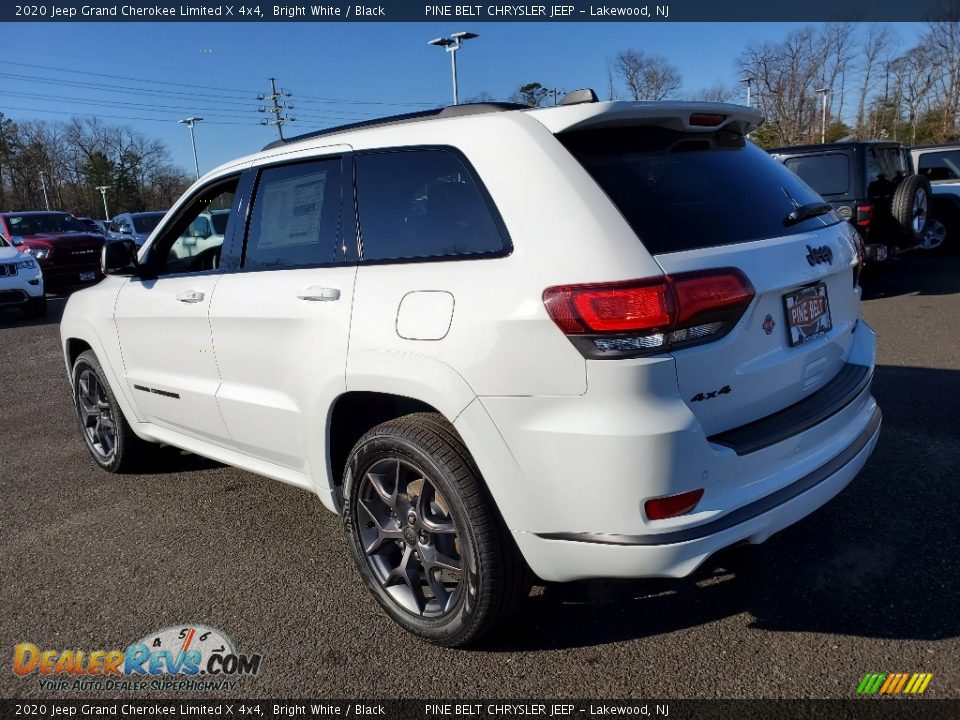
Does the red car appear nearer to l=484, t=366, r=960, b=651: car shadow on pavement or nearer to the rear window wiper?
l=484, t=366, r=960, b=651: car shadow on pavement

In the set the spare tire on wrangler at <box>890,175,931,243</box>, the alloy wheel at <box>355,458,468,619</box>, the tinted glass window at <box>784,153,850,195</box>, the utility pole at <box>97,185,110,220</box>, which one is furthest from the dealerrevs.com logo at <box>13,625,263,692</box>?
the utility pole at <box>97,185,110,220</box>

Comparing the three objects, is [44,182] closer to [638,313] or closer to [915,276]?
[915,276]

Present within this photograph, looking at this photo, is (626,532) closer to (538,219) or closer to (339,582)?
(538,219)

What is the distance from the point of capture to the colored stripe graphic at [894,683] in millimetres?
2309

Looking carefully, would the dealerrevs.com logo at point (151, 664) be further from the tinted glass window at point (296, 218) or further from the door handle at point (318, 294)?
the tinted glass window at point (296, 218)

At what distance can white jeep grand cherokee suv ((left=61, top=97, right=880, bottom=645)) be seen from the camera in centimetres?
214

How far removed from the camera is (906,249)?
32.2ft

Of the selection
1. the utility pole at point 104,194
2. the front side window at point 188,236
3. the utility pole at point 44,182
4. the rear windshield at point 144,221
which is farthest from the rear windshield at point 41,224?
the utility pole at point 44,182

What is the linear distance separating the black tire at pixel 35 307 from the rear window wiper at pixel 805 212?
12.9 m

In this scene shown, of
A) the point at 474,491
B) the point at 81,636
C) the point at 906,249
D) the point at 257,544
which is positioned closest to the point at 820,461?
the point at 474,491

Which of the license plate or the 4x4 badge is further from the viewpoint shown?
the 4x4 badge

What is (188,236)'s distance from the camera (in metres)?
4.32

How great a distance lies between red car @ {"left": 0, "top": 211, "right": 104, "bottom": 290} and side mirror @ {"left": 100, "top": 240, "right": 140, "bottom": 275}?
1264 centimetres

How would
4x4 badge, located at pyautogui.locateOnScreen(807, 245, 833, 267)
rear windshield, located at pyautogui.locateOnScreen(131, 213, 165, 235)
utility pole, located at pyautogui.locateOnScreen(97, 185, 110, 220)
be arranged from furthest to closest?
1. utility pole, located at pyautogui.locateOnScreen(97, 185, 110, 220)
2. rear windshield, located at pyautogui.locateOnScreen(131, 213, 165, 235)
3. 4x4 badge, located at pyautogui.locateOnScreen(807, 245, 833, 267)
